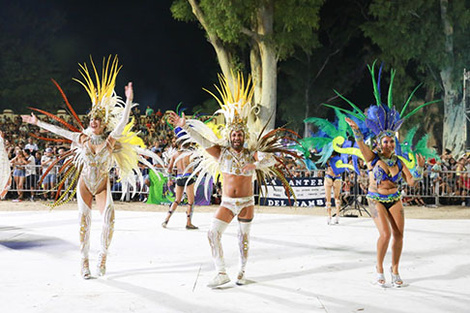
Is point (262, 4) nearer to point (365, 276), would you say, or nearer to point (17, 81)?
point (365, 276)

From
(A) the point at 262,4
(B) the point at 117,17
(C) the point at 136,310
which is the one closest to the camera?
(C) the point at 136,310

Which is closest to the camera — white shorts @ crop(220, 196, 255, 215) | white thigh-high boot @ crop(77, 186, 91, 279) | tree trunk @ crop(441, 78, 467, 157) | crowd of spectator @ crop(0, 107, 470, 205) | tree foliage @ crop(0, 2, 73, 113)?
white shorts @ crop(220, 196, 255, 215)

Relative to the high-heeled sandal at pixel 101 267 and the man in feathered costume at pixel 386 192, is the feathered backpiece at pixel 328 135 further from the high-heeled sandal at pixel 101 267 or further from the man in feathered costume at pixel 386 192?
the high-heeled sandal at pixel 101 267

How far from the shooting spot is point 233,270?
702 cm

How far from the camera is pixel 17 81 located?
105 feet

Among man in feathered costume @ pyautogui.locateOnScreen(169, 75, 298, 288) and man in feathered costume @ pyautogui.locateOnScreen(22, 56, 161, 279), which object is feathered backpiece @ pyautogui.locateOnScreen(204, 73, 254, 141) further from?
man in feathered costume @ pyautogui.locateOnScreen(22, 56, 161, 279)

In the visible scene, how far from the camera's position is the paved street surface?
543 cm

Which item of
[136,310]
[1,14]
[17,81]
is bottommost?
[136,310]

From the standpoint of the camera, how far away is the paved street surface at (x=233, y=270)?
5.43 metres

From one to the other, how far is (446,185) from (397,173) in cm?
961

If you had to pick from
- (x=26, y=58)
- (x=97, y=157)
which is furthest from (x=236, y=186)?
(x=26, y=58)

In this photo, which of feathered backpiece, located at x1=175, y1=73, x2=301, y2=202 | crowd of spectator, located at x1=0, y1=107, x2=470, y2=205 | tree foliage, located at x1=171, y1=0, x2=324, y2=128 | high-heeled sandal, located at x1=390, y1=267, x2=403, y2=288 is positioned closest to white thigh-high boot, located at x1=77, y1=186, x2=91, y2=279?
feathered backpiece, located at x1=175, y1=73, x2=301, y2=202

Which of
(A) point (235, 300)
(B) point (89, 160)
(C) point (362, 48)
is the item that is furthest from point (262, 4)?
(A) point (235, 300)

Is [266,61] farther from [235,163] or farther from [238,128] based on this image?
[235,163]
